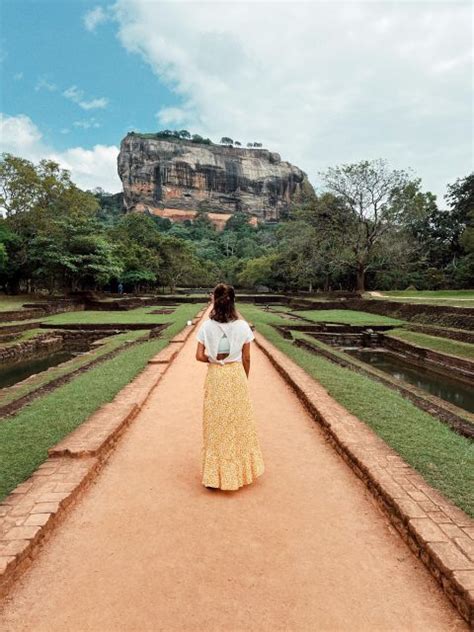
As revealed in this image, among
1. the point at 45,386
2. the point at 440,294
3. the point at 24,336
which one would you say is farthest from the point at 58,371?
the point at 440,294

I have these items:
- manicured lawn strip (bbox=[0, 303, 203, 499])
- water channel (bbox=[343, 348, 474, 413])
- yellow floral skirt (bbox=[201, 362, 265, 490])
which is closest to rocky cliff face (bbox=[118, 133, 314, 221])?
water channel (bbox=[343, 348, 474, 413])

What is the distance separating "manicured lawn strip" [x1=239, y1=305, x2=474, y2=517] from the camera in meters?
3.32

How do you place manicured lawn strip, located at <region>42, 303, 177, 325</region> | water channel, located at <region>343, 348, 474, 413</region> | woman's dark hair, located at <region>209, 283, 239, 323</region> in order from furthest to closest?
manicured lawn strip, located at <region>42, 303, 177, 325</region>, water channel, located at <region>343, 348, 474, 413</region>, woman's dark hair, located at <region>209, 283, 239, 323</region>

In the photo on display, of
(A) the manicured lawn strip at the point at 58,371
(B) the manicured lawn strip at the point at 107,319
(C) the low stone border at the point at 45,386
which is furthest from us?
(B) the manicured lawn strip at the point at 107,319

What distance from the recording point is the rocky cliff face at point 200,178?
108438 mm

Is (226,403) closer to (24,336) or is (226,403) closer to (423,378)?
(423,378)

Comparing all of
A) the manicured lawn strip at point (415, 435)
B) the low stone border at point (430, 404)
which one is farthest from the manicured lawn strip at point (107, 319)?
the manicured lawn strip at point (415, 435)

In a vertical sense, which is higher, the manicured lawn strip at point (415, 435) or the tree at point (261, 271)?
the tree at point (261, 271)

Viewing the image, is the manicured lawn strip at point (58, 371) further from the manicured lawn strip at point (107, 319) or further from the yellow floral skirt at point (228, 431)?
the yellow floral skirt at point (228, 431)

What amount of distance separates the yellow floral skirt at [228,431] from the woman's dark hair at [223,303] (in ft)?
1.26

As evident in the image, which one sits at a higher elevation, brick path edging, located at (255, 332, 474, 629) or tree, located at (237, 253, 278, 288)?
tree, located at (237, 253, 278, 288)

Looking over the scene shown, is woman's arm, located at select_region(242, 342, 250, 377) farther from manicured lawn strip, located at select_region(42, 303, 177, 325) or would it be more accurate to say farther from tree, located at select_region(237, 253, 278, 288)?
tree, located at select_region(237, 253, 278, 288)

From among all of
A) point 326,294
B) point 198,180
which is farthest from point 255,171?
point 326,294

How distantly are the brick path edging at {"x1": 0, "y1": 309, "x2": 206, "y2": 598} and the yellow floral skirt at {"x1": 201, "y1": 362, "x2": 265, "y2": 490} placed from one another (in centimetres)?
106
